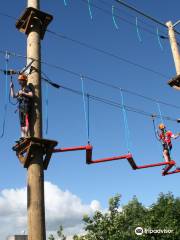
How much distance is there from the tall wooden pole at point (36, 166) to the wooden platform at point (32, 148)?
7cm

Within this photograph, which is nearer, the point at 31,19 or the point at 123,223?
the point at 31,19

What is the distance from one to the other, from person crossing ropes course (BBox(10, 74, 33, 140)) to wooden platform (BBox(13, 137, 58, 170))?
22cm

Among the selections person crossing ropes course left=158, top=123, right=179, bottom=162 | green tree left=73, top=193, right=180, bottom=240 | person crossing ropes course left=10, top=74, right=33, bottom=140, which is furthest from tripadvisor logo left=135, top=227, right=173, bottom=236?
person crossing ropes course left=10, top=74, right=33, bottom=140

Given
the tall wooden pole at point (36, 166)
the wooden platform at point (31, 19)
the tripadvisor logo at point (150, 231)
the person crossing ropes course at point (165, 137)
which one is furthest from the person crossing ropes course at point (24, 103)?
→ the tripadvisor logo at point (150, 231)

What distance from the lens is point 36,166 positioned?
558 centimetres

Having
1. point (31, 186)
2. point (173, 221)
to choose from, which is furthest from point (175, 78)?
point (173, 221)

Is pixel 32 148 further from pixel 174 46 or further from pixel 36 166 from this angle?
pixel 174 46

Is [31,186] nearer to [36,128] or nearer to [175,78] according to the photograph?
[36,128]

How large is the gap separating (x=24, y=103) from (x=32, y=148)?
35.4 inches

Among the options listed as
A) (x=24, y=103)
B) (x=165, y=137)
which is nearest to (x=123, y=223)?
(x=165, y=137)

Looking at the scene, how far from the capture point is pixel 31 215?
17.1 feet

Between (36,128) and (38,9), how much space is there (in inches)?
94.7

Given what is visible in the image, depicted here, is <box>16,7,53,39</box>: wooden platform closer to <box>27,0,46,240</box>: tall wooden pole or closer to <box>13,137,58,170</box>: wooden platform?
<box>27,0,46,240</box>: tall wooden pole

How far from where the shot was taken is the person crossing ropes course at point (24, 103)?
6.06 m
